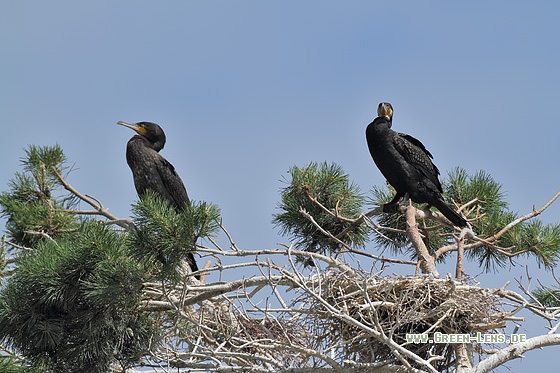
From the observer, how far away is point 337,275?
5.41 meters

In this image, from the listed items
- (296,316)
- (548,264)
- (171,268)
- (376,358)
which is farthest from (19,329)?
(548,264)

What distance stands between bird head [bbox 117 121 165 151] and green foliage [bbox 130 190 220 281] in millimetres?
2869

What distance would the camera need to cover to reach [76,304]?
18.0 ft

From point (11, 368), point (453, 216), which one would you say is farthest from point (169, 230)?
point (453, 216)

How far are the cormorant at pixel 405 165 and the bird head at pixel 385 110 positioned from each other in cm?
20

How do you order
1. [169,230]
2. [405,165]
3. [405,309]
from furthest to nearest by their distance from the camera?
[405,165] < [405,309] < [169,230]

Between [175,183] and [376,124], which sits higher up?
[376,124]

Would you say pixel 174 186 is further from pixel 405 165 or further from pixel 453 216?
pixel 453 216

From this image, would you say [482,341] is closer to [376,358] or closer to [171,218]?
[376,358]

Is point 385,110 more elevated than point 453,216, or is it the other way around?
point 385,110

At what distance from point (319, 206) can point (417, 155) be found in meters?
0.88

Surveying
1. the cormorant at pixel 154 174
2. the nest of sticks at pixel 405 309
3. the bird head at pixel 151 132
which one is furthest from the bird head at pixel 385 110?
the nest of sticks at pixel 405 309

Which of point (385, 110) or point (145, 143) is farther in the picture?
point (145, 143)

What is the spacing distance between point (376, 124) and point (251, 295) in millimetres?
2387
